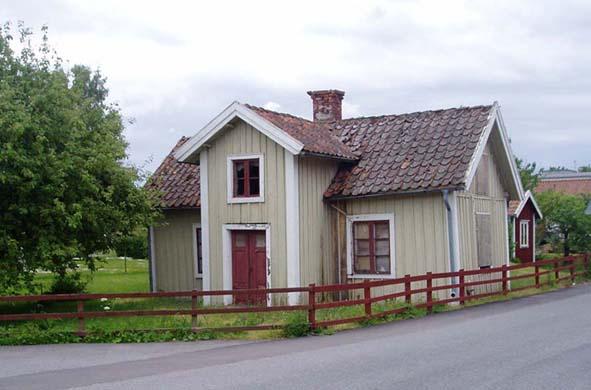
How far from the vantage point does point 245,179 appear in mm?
21797

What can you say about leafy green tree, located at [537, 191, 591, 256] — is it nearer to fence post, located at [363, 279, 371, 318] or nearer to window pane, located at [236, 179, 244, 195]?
window pane, located at [236, 179, 244, 195]

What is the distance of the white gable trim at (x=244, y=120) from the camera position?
20.5 metres

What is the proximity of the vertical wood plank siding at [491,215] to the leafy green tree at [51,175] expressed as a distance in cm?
905

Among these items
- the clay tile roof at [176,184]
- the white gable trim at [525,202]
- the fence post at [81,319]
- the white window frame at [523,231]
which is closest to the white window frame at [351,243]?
the clay tile roof at [176,184]

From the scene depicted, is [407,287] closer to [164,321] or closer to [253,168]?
[164,321]

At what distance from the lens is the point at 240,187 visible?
22.0 m

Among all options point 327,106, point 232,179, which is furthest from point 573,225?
point 232,179

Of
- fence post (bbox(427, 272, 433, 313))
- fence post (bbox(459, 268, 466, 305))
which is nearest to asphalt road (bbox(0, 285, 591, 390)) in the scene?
fence post (bbox(427, 272, 433, 313))

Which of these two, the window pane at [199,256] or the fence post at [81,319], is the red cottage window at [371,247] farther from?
the fence post at [81,319]

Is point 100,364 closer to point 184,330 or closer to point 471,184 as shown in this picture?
point 184,330

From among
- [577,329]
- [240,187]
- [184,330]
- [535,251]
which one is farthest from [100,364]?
[535,251]

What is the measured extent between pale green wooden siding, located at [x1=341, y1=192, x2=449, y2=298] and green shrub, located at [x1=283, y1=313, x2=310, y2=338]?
613cm

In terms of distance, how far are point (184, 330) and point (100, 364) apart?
3112mm

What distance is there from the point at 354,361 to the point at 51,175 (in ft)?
32.4
